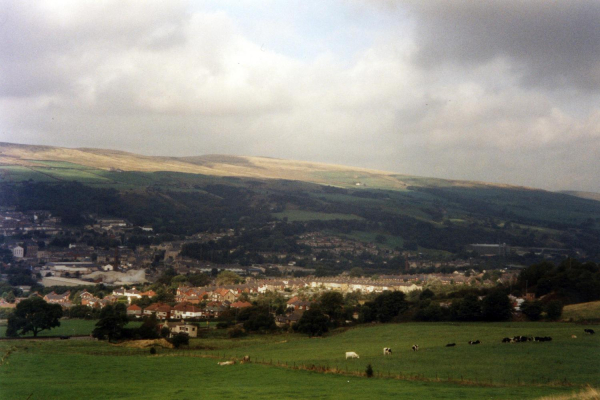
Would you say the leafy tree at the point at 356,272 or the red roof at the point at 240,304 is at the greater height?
the red roof at the point at 240,304

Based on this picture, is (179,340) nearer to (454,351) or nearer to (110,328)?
(110,328)

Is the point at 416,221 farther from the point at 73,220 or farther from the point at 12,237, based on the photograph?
the point at 12,237

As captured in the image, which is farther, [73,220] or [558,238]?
[558,238]

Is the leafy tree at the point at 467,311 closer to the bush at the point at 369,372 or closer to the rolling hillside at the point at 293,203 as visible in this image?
the bush at the point at 369,372

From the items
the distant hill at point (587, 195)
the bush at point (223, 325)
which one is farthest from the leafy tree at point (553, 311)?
the distant hill at point (587, 195)

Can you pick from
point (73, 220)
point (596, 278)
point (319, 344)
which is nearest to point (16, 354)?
point (319, 344)

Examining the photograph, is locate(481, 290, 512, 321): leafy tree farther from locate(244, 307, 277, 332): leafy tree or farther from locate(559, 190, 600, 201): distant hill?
locate(559, 190, 600, 201): distant hill
